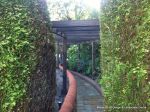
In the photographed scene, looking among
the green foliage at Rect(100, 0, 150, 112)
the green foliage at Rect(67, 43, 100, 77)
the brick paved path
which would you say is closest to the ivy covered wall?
the green foliage at Rect(100, 0, 150, 112)

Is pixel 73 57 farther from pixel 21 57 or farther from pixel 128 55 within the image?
pixel 21 57

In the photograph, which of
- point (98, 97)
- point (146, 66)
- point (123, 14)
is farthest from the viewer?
point (98, 97)

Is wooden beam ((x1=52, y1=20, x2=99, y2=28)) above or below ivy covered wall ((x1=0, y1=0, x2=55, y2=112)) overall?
above

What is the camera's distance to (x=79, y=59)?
2572cm

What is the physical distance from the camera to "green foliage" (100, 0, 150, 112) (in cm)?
455

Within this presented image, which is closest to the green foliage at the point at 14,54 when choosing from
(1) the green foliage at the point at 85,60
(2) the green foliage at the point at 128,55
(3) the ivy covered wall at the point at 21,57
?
(3) the ivy covered wall at the point at 21,57

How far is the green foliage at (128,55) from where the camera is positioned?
4555 mm

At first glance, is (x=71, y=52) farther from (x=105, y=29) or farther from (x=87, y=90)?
(x=105, y=29)

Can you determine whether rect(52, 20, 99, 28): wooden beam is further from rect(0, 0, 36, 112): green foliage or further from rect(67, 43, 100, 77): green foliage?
rect(0, 0, 36, 112): green foliage

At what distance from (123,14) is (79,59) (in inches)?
818

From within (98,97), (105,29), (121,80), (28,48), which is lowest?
(98,97)

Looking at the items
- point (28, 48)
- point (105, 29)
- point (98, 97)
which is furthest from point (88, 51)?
point (28, 48)

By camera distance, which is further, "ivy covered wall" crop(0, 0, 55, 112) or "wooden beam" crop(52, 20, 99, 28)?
→ "wooden beam" crop(52, 20, 99, 28)

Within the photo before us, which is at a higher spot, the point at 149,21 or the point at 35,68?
the point at 149,21
